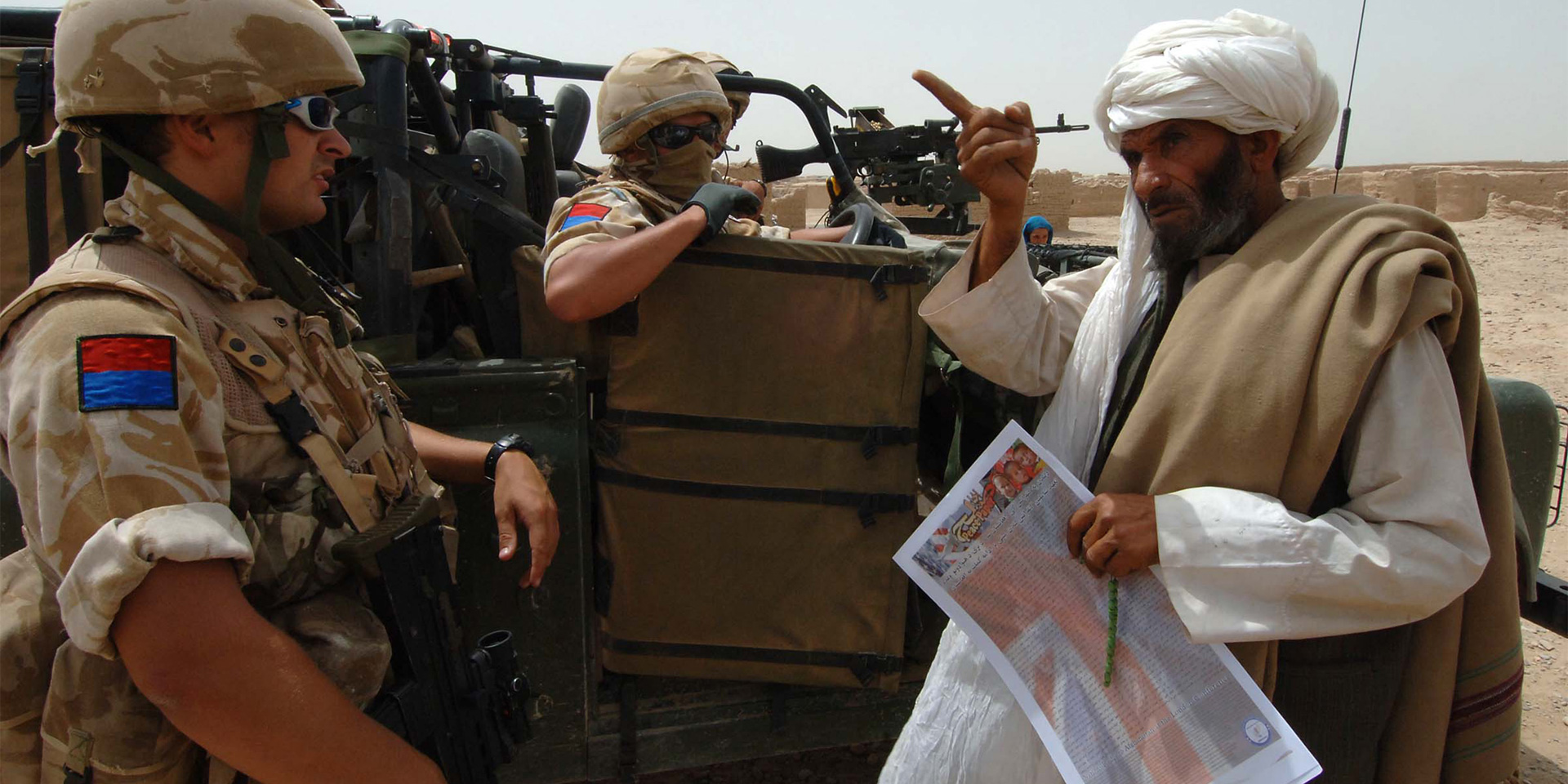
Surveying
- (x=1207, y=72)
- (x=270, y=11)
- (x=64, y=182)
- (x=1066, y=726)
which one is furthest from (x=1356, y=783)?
(x=64, y=182)

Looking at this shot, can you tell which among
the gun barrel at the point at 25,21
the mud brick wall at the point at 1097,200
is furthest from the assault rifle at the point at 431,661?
the mud brick wall at the point at 1097,200

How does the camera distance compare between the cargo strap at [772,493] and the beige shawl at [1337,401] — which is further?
the cargo strap at [772,493]

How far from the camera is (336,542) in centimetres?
130

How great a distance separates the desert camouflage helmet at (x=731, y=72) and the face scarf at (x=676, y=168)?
2.55 feet

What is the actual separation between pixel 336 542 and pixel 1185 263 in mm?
1360

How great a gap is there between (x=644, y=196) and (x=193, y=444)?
1.36m

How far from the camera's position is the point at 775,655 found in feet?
7.53

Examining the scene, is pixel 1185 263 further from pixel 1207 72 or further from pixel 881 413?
pixel 881 413

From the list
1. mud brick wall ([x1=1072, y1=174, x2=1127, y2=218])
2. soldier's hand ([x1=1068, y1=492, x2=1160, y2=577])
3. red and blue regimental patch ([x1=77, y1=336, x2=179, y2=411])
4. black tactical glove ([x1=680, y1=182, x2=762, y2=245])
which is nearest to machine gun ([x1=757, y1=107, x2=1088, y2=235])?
black tactical glove ([x1=680, y1=182, x2=762, y2=245])

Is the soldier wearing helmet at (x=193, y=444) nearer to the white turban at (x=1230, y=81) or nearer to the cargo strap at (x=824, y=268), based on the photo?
the cargo strap at (x=824, y=268)

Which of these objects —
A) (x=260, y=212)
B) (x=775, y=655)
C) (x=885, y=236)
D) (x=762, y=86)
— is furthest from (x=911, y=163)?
(x=260, y=212)

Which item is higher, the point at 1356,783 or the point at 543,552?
the point at 543,552

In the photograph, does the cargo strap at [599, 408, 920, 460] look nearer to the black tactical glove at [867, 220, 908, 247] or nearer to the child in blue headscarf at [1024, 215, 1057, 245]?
the black tactical glove at [867, 220, 908, 247]

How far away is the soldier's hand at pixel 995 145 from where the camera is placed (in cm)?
156
